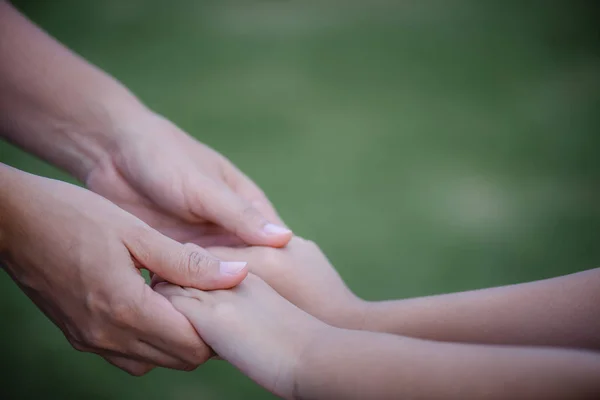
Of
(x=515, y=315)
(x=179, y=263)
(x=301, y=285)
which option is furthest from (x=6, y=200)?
(x=515, y=315)

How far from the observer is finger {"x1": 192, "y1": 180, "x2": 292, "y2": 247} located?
1140 mm

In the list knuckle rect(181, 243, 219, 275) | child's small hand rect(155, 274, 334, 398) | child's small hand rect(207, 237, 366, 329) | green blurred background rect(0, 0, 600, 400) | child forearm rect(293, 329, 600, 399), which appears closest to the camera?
child forearm rect(293, 329, 600, 399)

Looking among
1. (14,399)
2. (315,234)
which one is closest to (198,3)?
(315,234)

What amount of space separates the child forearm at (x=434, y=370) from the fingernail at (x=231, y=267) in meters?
0.19

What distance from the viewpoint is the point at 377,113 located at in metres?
2.40

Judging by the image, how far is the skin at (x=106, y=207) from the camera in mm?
926

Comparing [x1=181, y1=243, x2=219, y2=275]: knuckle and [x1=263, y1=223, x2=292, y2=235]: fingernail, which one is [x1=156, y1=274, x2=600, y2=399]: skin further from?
[x1=263, y1=223, x2=292, y2=235]: fingernail

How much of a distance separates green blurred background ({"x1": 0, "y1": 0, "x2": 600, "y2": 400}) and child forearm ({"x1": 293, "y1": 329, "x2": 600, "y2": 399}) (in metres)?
0.54

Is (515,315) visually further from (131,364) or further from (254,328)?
(131,364)

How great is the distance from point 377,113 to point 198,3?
1.47 m

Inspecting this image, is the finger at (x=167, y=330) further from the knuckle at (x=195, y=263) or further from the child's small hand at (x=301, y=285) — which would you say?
the child's small hand at (x=301, y=285)

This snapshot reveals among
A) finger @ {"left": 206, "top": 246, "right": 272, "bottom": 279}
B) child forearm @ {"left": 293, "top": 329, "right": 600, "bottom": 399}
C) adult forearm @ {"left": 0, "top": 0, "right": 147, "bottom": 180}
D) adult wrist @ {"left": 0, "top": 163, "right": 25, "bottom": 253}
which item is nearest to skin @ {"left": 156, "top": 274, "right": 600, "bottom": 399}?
child forearm @ {"left": 293, "top": 329, "right": 600, "bottom": 399}

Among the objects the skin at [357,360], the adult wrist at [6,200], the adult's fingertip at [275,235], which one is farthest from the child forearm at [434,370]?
the adult wrist at [6,200]

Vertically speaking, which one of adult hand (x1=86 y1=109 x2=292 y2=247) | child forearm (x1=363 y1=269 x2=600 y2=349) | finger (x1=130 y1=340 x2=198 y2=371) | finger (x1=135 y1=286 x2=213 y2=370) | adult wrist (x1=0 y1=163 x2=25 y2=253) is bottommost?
finger (x1=130 y1=340 x2=198 y2=371)
